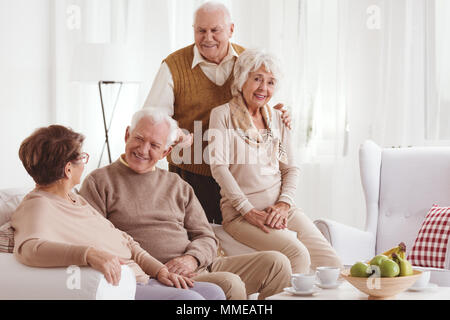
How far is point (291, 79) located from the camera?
446 cm

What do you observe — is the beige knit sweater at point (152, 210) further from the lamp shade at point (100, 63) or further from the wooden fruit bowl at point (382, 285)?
the lamp shade at point (100, 63)

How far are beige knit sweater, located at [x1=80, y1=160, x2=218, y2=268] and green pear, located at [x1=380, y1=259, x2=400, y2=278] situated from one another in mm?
649

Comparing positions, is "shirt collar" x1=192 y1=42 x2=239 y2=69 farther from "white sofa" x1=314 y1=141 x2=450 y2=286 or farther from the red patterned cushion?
the red patterned cushion

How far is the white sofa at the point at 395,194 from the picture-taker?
10.6 ft

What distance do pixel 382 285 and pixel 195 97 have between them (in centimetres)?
135

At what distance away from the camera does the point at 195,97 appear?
3027 millimetres

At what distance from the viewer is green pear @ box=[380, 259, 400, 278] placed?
2102 mm

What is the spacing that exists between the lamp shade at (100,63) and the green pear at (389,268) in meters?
2.35

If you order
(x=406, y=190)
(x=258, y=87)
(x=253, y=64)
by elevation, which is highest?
(x=253, y=64)

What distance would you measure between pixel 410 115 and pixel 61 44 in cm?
250

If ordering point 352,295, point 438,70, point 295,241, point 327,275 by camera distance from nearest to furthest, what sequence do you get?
point 352,295
point 327,275
point 295,241
point 438,70

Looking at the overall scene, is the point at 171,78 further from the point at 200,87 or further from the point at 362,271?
the point at 362,271

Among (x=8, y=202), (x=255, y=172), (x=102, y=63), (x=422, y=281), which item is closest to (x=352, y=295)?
(x=422, y=281)
